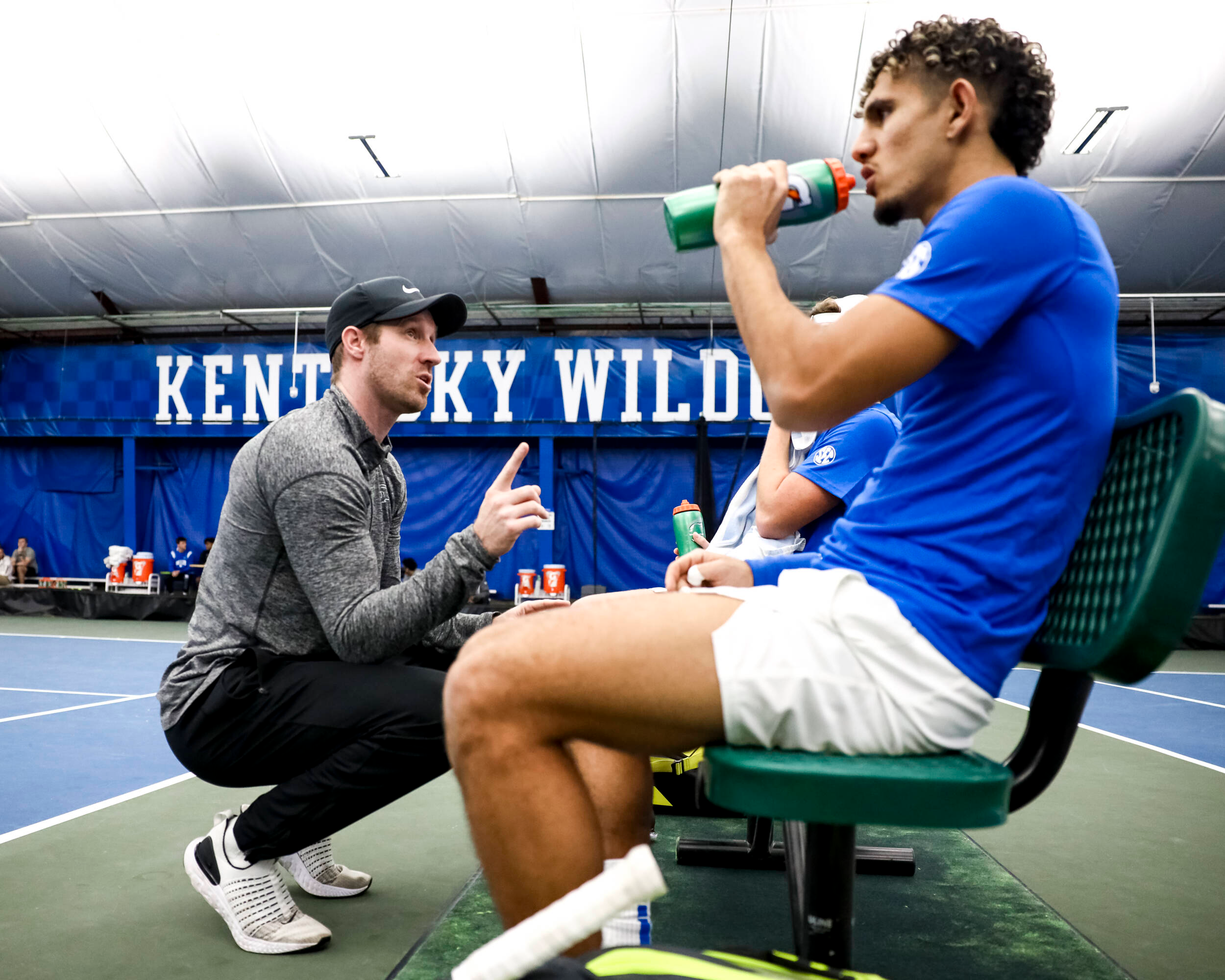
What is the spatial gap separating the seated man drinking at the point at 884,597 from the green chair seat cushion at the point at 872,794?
0.08 metres

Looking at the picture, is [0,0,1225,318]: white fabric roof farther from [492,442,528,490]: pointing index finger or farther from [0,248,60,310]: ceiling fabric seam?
[492,442,528,490]: pointing index finger

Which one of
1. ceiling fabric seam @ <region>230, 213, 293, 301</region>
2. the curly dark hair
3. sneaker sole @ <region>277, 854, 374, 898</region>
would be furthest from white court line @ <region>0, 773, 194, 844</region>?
ceiling fabric seam @ <region>230, 213, 293, 301</region>

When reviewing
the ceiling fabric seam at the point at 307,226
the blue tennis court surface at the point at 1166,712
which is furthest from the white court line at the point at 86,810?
the ceiling fabric seam at the point at 307,226

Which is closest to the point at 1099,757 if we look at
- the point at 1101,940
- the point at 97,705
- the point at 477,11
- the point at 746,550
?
the point at 1101,940

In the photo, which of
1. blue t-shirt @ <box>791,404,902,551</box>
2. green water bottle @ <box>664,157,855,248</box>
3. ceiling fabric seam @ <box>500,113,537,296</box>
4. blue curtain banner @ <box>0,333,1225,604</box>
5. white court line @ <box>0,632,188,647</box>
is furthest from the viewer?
blue curtain banner @ <box>0,333,1225,604</box>

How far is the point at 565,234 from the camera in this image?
10031 millimetres

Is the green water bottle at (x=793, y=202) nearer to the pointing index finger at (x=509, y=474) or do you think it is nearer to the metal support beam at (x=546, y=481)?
the pointing index finger at (x=509, y=474)

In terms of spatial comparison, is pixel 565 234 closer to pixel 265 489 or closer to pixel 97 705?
pixel 97 705

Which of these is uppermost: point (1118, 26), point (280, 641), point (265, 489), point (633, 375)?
point (1118, 26)

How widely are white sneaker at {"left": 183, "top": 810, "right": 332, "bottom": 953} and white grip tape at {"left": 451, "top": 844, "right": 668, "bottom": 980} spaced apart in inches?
56.5

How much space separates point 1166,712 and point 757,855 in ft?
13.1

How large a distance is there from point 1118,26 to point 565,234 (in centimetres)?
560

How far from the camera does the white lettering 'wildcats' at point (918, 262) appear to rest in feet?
3.43

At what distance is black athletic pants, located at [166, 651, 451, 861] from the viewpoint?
1781mm
